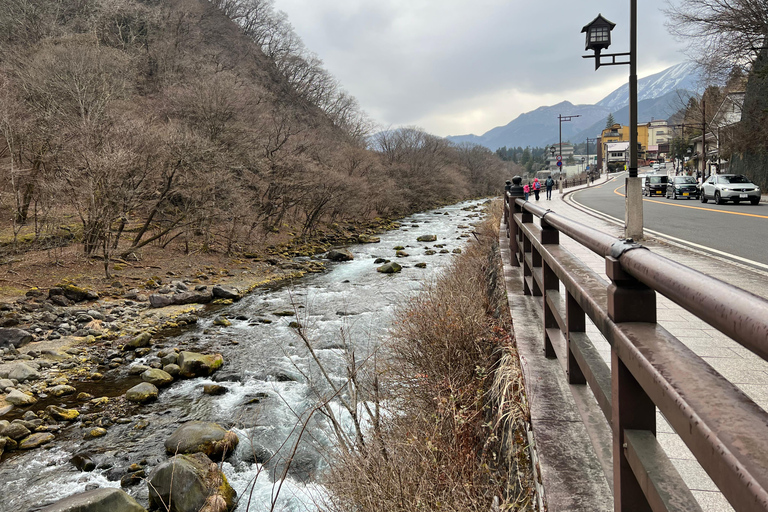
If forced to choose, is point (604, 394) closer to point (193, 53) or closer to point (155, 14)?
point (193, 53)

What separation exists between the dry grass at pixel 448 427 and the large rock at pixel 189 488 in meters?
2.00

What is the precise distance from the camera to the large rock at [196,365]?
1037cm

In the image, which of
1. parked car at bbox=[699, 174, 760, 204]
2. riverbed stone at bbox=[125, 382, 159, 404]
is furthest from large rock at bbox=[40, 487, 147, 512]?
parked car at bbox=[699, 174, 760, 204]

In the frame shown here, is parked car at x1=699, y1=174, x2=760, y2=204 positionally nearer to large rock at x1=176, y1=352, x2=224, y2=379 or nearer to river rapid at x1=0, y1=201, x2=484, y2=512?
river rapid at x1=0, y1=201, x2=484, y2=512

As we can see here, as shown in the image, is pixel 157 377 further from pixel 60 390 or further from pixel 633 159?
pixel 633 159

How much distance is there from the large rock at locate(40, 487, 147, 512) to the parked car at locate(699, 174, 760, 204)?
27302 millimetres

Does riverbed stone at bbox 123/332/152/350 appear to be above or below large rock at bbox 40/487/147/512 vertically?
below

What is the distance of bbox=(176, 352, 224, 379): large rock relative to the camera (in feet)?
34.0

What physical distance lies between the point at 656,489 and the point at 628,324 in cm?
46

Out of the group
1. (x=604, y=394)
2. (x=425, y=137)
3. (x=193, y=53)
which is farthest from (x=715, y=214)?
(x=425, y=137)

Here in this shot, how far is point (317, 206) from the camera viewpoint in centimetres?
3209

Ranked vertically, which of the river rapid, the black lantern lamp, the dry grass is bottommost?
the river rapid

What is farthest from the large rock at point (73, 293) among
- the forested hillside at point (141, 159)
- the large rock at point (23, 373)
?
the large rock at point (23, 373)

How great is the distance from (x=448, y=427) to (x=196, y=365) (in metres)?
7.36
